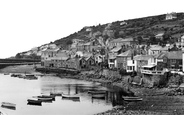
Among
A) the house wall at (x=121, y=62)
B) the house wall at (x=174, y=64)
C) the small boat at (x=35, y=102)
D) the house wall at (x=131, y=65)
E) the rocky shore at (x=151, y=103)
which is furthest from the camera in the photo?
the house wall at (x=121, y=62)

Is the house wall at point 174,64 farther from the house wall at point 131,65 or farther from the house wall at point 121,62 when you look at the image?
the house wall at point 121,62

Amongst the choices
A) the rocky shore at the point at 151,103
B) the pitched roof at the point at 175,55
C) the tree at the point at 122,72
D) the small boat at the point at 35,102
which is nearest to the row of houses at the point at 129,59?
the pitched roof at the point at 175,55

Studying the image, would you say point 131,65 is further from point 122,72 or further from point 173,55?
point 173,55

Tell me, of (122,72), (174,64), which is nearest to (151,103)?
(174,64)

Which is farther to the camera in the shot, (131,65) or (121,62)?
(121,62)

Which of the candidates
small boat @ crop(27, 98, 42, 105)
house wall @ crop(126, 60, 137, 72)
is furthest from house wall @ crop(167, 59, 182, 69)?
small boat @ crop(27, 98, 42, 105)

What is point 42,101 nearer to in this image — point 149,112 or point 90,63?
point 149,112

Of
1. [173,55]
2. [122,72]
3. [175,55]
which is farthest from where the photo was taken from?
[122,72]

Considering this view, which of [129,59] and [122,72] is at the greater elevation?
[129,59]

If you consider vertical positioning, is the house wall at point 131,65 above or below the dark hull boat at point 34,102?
above

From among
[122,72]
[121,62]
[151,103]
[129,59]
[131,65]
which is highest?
[129,59]

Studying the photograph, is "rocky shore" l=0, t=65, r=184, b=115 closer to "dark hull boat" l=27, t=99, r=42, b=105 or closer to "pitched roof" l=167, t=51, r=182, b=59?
"pitched roof" l=167, t=51, r=182, b=59

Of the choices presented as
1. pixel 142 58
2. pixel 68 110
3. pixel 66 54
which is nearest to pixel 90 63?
pixel 66 54

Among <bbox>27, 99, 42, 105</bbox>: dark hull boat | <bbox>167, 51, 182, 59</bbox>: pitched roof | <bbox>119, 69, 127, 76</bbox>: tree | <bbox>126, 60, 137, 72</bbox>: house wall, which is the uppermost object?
<bbox>167, 51, 182, 59</bbox>: pitched roof
